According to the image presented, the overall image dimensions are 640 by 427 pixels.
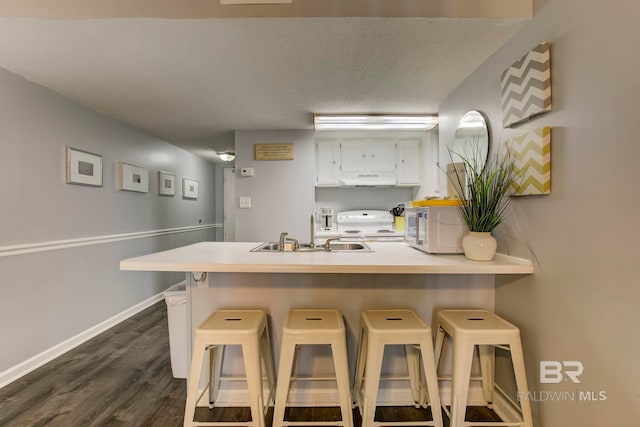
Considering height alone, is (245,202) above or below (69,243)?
above

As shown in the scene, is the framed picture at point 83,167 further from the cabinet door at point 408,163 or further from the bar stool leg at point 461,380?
the cabinet door at point 408,163

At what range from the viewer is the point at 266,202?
3461 mm

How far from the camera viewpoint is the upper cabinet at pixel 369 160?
→ 3.76 metres

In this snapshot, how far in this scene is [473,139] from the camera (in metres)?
1.92

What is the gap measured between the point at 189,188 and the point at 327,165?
2428 millimetres

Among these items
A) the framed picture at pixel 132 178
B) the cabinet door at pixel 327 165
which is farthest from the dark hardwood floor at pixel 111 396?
the cabinet door at pixel 327 165

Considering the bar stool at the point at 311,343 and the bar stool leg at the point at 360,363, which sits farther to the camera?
the bar stool leg at the point at 360,363

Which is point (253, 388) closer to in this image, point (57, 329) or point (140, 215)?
point (57, 329)

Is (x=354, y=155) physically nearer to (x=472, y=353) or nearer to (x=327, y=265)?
(x=327, y=265)

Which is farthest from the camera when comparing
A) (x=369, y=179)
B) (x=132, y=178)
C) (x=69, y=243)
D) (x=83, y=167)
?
(x=369, y=179)

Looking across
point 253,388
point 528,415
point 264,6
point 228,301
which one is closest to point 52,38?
point 264,6

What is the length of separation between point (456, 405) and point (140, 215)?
11.8 ft

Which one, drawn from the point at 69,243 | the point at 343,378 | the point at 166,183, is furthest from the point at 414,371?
the point at 166,183

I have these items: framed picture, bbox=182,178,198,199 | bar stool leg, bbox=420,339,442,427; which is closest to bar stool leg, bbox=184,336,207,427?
bar stool leg, bbox=420,339,442,427
